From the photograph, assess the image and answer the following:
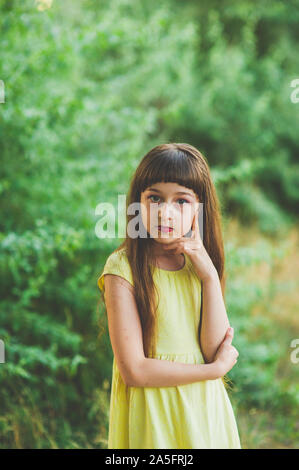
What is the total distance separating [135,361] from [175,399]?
0.19 m

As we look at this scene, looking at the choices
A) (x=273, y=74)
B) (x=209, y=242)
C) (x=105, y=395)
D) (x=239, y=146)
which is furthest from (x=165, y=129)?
(x=209, y=242)

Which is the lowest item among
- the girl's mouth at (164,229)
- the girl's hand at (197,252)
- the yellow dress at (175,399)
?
the yellow dress at (175,399)

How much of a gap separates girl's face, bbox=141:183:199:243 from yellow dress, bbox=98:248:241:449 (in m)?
0.16

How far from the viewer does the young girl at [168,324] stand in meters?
1.40

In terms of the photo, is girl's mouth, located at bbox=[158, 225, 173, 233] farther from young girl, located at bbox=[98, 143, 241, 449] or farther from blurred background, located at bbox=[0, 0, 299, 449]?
blurred background, located at bbox=[0, 0, 299, 449]

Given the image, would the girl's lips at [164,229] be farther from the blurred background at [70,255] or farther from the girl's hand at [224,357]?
the blurred background at [70,255]

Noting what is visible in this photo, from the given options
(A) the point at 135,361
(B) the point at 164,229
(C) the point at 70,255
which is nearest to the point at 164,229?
(B) the point at 164,229

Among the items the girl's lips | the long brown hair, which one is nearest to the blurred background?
the long brown hair

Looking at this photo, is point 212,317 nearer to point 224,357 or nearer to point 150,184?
point 224,357

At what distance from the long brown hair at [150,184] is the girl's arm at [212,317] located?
0.17 m

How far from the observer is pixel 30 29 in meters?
3.38

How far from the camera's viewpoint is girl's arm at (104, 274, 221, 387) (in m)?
1.38

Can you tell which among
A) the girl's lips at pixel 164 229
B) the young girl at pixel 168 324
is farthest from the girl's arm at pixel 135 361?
the girl's lips at pixel 164 229

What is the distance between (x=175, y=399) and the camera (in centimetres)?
143
